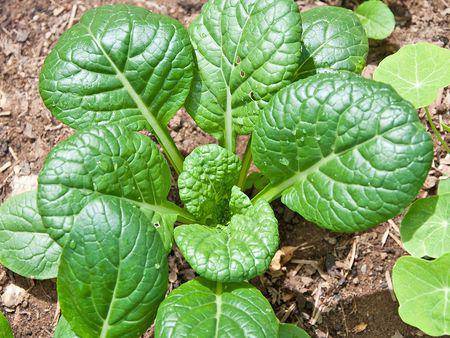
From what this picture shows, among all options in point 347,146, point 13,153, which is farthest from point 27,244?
point 347,146

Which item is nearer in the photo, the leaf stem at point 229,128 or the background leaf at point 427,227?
the background leaf at point 427,227

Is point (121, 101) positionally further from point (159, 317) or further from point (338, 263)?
point (338, 263)

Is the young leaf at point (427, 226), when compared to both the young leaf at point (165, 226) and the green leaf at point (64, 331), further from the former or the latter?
the green leaf at point (64, 331)

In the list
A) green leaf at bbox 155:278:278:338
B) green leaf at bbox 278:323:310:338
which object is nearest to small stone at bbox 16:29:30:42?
green leaf at bbox 155:278:278:338

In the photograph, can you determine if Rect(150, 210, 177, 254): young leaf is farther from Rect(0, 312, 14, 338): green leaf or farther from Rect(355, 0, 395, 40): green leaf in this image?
Rect(355, 0, 395, 40): green leaf

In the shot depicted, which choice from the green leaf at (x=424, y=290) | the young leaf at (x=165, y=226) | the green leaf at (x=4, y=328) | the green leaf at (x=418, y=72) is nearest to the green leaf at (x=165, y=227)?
the young leaf at (x=165, y=226)

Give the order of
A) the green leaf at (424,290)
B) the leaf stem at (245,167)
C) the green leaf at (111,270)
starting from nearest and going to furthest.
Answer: the green leaf at (111,270) < the green leaf at (424,290) < the leaf stem at (245,167)

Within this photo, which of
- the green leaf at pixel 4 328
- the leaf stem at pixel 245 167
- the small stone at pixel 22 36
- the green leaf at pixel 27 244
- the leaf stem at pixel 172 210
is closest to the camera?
the leaf stem at pixel 172 210

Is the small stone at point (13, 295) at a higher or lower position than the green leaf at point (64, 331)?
lower
